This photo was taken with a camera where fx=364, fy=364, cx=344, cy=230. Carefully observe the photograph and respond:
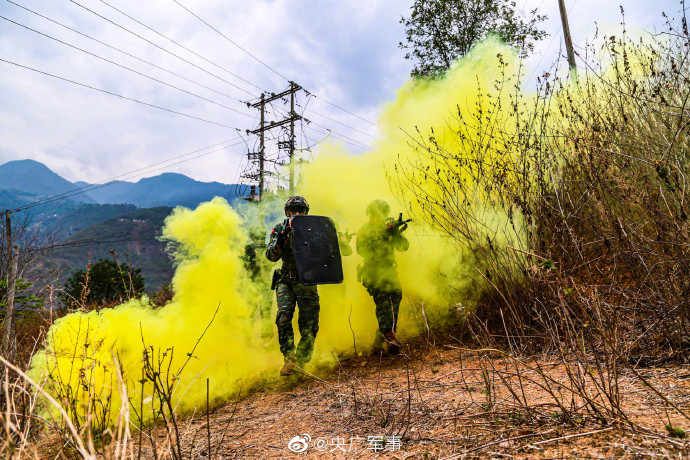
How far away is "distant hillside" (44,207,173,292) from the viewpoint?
236 feet

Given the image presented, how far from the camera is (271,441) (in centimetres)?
241

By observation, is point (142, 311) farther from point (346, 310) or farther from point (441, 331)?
point (441, 331)

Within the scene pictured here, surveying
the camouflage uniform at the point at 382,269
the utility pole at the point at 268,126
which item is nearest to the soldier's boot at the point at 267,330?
the camouflage uniform at the point at 382,269

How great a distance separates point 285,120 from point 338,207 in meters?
13.2

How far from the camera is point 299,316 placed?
4043mm

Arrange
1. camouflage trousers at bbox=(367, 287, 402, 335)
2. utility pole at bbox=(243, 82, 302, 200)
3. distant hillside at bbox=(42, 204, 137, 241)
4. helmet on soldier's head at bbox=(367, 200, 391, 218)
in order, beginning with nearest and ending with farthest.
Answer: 1. camouflage trousers at bbox=(367, 287, 402, 335)
2. helmet on soldier's head at bbox=(367, 200, 391, 218)
3. utility pole at bbox=(243, 82, 302, 200)
4. distant hillside at bbox=(42, 204, 137, 241)

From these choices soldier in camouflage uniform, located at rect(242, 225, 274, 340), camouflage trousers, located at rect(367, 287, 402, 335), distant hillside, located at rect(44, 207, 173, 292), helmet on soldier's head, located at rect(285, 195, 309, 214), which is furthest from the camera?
distant hillside, located at rect(44, 207, 173, 292)

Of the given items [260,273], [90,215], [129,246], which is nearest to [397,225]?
[260,273]

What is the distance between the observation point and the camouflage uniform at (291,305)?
155 inches

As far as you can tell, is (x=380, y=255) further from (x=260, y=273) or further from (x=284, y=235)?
(x=260, y=273)

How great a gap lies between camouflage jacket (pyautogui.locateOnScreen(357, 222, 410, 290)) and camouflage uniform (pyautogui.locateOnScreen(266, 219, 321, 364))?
2.83ft

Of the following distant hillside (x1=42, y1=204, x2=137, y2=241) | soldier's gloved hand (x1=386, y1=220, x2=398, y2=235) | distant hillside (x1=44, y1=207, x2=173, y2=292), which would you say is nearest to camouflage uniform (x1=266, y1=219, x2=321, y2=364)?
soldier's gloved hand (x1=386, y1=220, x2=398, y2=235)

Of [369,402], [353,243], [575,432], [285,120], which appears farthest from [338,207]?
[285,120]

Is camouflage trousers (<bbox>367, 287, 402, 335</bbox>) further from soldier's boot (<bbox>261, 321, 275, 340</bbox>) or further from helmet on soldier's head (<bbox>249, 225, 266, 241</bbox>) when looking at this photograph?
helmet on soldier's head (<bbox>249, 225, 266, 241</bbox>)
